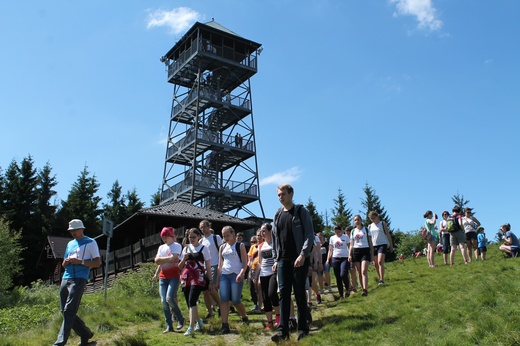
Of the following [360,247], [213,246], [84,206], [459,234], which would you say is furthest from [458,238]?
[84,206]

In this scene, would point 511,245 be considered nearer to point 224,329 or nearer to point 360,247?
point 360,247

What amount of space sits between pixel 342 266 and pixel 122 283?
742 centimetres

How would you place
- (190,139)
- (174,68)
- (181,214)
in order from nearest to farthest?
(181,214) < (190,139) < (174,68)

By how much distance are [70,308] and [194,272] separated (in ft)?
6.66

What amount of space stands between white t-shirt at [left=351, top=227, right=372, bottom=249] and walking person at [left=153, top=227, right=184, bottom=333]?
3838 mm

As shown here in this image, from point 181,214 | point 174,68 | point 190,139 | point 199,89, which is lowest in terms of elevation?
point 181,214

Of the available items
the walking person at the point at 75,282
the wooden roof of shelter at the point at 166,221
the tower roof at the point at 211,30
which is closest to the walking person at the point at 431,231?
the walking person at the point at 75,282

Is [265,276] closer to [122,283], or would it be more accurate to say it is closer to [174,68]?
[122,283]

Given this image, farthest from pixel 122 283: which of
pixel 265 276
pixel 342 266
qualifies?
pixel 265 276

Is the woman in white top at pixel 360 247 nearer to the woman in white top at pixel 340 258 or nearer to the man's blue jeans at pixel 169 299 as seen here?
the woman in white top at pixel 340 258

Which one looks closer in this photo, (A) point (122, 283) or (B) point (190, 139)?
(A) point (122, 283)

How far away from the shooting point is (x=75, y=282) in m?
7.21

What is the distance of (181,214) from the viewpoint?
1016 inches

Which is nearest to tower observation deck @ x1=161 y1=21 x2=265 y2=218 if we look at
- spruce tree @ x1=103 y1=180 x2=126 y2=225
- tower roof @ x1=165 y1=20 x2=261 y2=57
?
tower roof @ x1=165 y1=20 x2=261 y2=57
